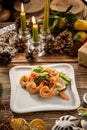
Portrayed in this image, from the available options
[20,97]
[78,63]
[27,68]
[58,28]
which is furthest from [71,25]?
[20,97]

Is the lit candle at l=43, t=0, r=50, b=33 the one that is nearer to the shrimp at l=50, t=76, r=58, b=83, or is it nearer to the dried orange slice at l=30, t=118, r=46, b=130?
the shrimp at l=50, t=76, r=58, b=83

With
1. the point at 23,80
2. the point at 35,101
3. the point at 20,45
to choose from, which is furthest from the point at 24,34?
the point at 35,101

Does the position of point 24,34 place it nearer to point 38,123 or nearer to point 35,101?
point 35,101

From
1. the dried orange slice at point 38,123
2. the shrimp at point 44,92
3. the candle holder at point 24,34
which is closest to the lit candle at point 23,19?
the candle holder at point 24,34

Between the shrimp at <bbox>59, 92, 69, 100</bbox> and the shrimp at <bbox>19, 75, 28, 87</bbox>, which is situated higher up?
the shrimp at <bbox>19, 75, 28, 87</bbox>

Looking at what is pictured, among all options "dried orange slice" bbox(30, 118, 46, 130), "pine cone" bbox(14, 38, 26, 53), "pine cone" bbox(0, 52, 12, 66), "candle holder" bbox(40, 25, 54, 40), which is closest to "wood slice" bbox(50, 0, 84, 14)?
"candle holder" bbox(40, 25, 54, 40)
